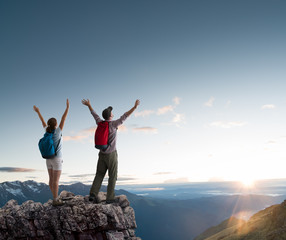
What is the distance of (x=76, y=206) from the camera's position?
11.6 m

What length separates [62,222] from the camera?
1136 cm

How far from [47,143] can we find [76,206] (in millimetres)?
3481

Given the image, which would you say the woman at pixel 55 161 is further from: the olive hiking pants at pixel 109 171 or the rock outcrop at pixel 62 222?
the olive hiking pants at pixel 109 171

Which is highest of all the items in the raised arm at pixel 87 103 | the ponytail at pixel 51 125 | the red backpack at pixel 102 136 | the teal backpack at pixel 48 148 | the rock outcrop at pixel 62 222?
the raised arm at pixel 87 103

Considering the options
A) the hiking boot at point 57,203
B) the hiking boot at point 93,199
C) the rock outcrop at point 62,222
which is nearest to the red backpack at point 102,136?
the hiking boot at point 93,199

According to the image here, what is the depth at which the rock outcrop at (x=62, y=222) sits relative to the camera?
1132 cm

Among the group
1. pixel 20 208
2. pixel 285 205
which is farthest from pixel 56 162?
pixel 285 205

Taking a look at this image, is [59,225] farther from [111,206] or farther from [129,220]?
[129,220]

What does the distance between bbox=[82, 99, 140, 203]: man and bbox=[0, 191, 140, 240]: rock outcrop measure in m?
1.24

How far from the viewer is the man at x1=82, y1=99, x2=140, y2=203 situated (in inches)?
503

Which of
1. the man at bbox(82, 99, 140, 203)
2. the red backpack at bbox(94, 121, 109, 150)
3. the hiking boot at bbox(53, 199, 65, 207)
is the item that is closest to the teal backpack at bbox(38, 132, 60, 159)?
the red backpack at bbox(94, 121, 109, 150)

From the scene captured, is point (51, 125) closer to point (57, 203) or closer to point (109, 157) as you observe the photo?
point (109, 157)

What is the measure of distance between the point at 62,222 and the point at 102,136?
15.2 ft

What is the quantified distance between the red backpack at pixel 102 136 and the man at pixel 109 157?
0.80ft
